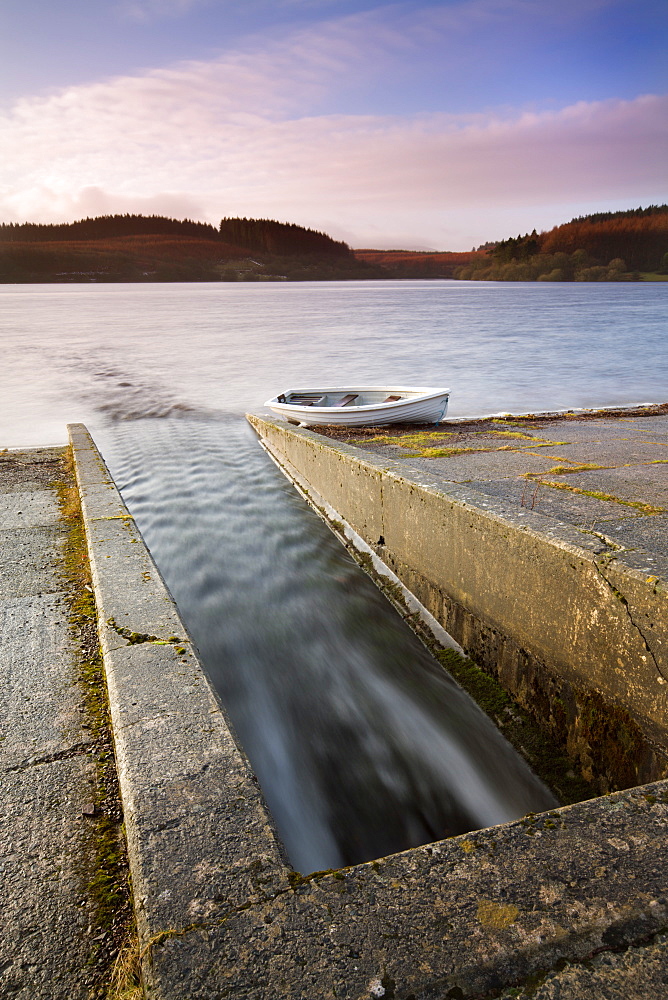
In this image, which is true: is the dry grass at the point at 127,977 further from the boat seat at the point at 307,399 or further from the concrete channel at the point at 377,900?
the boat seat at the point at 307,399

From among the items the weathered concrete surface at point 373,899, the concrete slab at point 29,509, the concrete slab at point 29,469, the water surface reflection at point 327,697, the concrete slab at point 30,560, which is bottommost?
the water surface reflection at point 327,697

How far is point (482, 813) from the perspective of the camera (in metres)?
3.26

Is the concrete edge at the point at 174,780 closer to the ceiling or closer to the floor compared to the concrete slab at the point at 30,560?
closer to the floor

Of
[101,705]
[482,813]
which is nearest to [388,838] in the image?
[482,813]

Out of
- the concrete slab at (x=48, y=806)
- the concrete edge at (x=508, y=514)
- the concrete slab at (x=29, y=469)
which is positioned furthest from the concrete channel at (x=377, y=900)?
the concrete slab at (x=29, y=469)

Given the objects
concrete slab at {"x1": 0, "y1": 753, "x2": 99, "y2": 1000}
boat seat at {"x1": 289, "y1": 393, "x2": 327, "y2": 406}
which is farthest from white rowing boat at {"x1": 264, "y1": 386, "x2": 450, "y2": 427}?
concrete slab at {"x1": 0, "y1": 753, "x2": 99, "y2": 1000}

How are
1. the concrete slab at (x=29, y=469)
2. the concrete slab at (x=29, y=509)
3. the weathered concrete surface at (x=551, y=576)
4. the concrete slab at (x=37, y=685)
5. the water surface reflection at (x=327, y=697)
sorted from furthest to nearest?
the concrete slab at (x=29, y=469) → the concrete slab at (x=29, y=509) → the water surface reflection at (x=327, y=697) → the weathered concrete surface at (x=551, y=576) → the concrete slab at (x=37, y=685)

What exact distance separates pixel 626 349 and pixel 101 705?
30.8 meters

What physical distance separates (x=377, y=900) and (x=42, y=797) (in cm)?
128

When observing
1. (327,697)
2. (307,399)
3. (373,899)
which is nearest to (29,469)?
(327,697)

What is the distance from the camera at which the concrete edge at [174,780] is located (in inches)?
62.9

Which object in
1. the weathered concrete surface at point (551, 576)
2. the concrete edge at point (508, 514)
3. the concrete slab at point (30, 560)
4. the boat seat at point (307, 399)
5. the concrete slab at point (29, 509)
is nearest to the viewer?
the weathered concrete surface at point (551, 576)

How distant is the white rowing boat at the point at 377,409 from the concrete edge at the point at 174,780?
5949mm

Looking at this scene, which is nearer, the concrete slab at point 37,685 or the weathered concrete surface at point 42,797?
the weathered concrete surface at point 42,797
